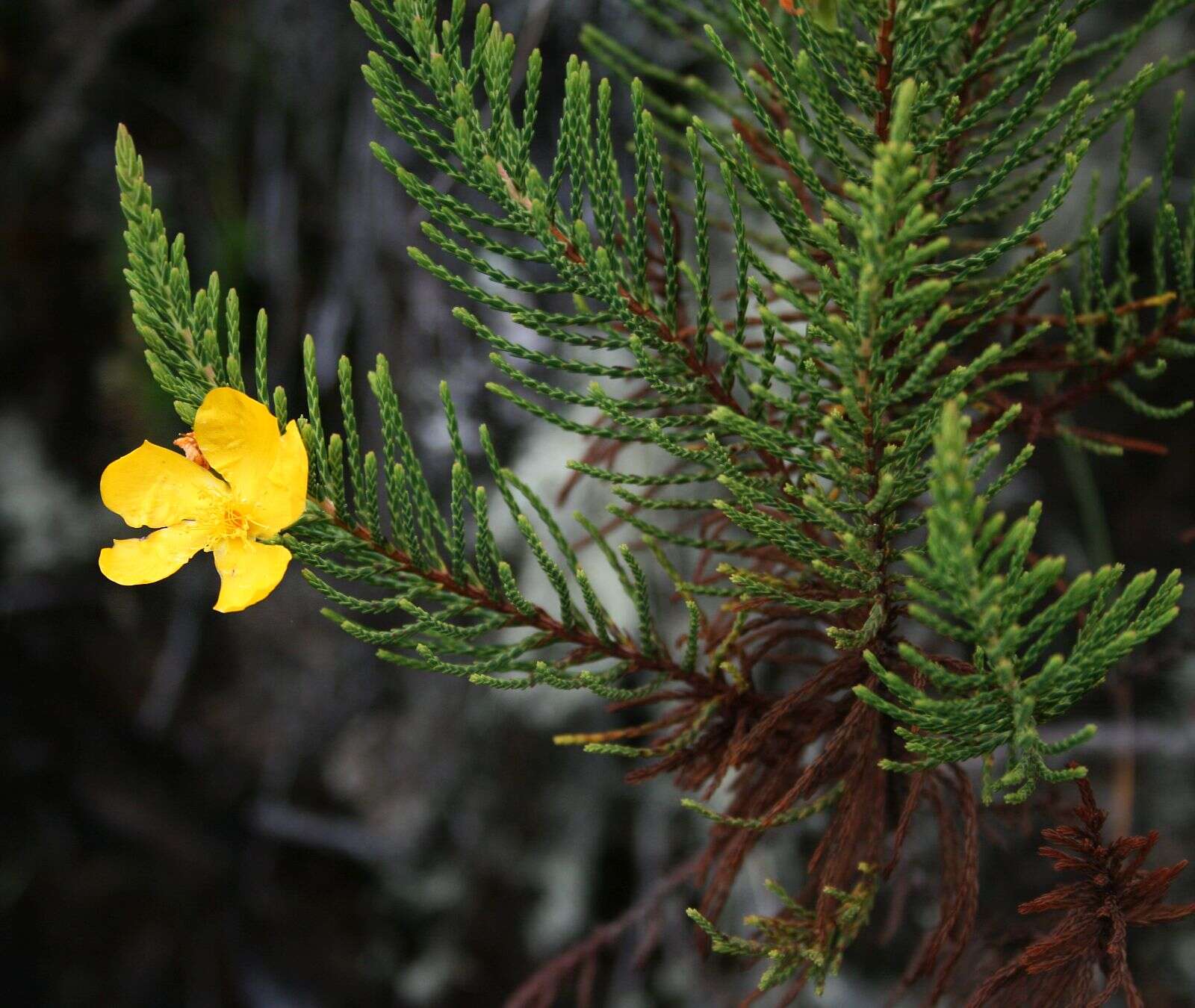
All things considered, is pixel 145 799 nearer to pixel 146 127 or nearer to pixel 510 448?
pixel 510 448

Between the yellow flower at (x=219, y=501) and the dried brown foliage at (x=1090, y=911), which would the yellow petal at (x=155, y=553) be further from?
the dried brown foliage at (x=1090, y=911)

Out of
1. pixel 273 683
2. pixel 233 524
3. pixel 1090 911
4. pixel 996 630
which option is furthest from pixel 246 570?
pixel 273 683

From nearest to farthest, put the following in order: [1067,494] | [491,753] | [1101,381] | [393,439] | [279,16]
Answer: [393,439]
[1101,381]
[1067,494]
[279,16]
[491,753]

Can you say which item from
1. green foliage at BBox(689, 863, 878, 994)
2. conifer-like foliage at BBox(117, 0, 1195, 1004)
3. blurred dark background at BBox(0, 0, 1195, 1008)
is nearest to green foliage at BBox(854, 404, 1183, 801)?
conifer-like foliage at BBox(117, 0, 1195, 1004)

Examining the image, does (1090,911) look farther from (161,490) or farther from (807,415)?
(161,490)

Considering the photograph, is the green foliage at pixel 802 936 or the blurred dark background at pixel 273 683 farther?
the blurred dark background at pixel 273 683

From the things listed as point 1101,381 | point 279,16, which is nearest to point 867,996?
point 1101,381

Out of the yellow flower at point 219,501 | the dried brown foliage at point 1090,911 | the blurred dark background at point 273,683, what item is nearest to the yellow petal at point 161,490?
the yellow flower at point 219,501
